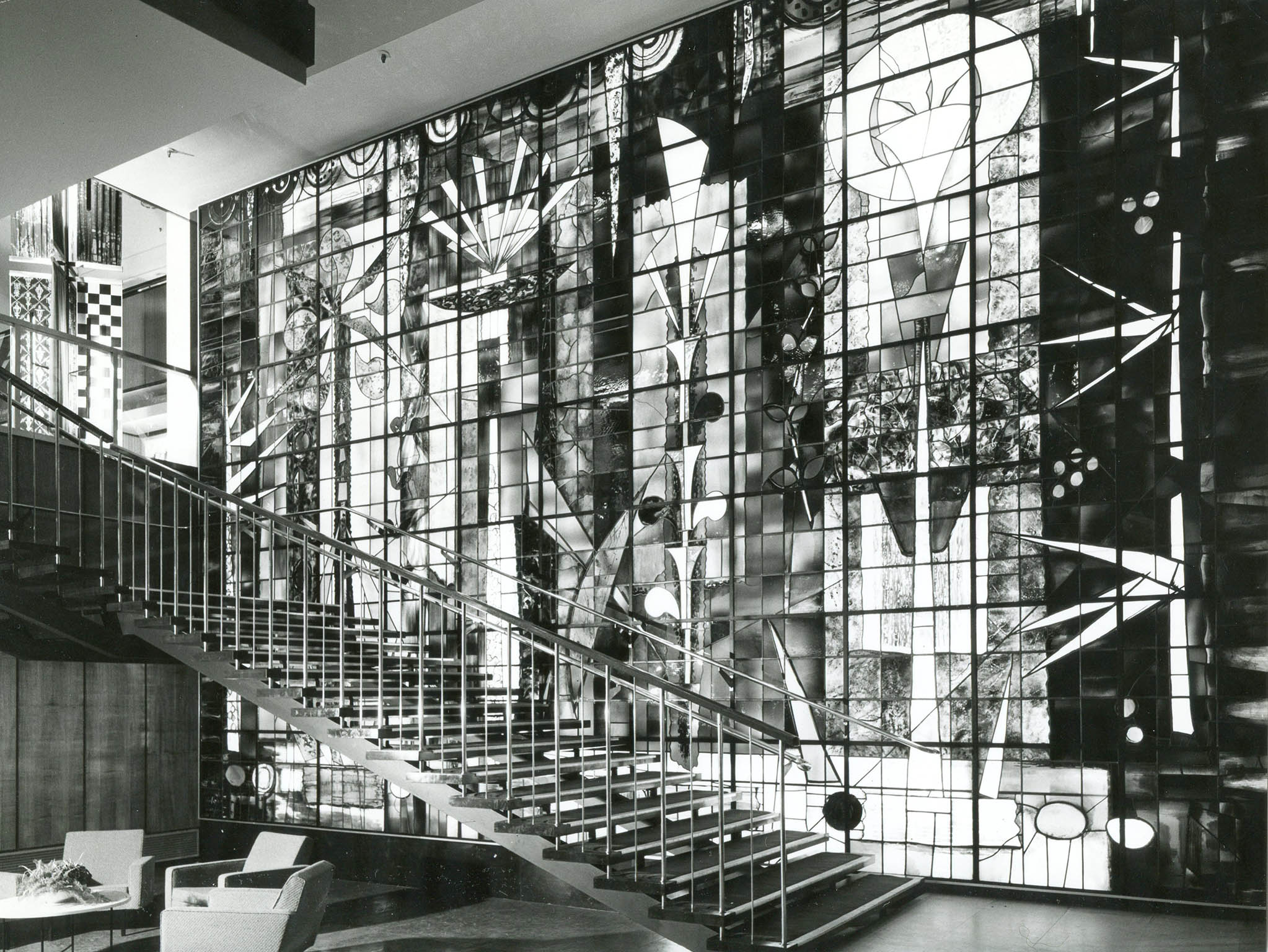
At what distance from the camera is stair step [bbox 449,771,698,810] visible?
233 inches

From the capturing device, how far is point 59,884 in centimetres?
620

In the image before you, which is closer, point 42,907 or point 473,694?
point 42,907

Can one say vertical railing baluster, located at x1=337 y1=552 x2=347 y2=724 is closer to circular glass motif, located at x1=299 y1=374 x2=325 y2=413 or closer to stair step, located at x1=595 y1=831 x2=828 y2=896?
stair step, located at x1=595 y1=831 x2=828 y2=896

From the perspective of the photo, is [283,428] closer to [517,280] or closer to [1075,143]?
[517,280]

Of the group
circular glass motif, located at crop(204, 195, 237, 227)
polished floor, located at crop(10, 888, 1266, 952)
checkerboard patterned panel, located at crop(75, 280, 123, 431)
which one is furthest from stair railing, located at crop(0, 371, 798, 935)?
circular glass motif, located at crop(204, 195, 237, 227)

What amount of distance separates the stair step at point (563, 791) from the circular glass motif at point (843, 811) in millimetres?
927

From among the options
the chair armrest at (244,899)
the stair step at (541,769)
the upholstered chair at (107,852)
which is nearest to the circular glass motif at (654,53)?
the stair step at (541,769)

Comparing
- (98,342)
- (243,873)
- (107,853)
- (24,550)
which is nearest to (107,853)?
(107,853)

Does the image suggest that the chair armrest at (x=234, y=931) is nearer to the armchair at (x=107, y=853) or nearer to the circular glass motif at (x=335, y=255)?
the armchair at (x=107, y=853)

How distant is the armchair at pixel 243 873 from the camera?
20.6 feet

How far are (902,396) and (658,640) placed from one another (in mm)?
2420

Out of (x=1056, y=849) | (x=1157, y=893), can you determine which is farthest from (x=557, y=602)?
(x=1157, y=893)

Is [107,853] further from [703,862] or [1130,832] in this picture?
[1130,832]

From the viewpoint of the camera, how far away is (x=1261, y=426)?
19.2 ft
